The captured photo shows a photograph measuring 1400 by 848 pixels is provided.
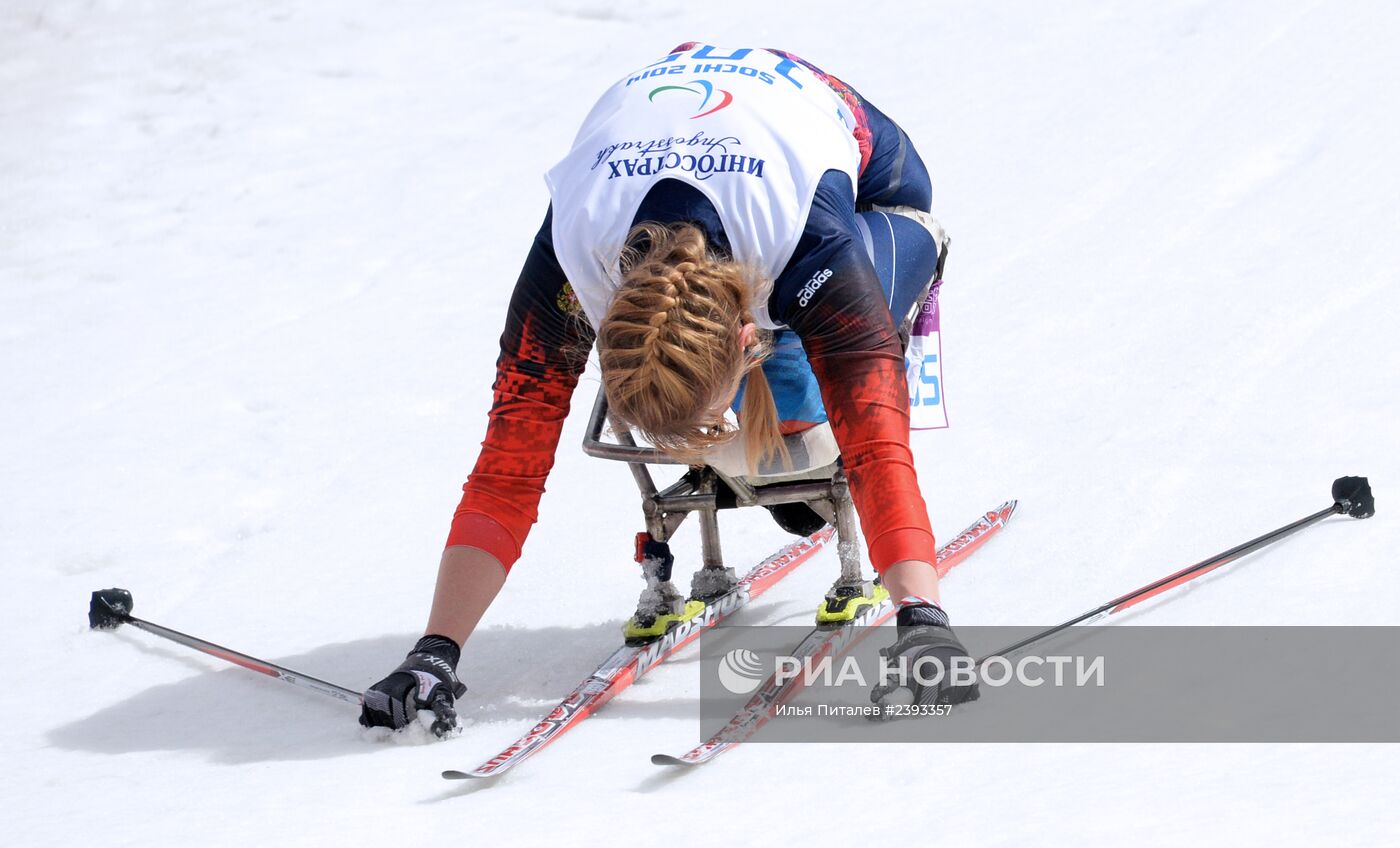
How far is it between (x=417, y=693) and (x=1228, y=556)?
1.87 m

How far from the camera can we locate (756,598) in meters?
3.94

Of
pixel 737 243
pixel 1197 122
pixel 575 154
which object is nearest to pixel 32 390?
pixel 575 154

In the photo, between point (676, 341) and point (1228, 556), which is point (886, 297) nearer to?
point (676, 341)

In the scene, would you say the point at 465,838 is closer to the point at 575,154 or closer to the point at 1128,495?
the point at 575,154

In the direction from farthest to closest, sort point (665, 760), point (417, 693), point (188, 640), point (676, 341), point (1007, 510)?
point (1007, 510) < point (188, 640) < point (417, 693) < point (665, 760) < point (676, 341)

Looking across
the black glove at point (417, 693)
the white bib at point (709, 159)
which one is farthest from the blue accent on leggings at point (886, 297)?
the black glove at point (417, 693)

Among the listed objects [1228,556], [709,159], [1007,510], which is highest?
[709,159]

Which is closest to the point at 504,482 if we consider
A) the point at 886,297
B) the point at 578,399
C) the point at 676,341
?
the point at 676,341

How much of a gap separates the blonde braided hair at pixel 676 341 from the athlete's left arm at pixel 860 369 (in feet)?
0.52

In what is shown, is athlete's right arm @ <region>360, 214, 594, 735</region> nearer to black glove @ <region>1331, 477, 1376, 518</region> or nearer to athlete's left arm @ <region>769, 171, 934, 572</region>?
athlete's left arm @ <region>769, 171, 934, 572</region>

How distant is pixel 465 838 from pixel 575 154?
1.33 m

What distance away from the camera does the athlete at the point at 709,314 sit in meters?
2.66

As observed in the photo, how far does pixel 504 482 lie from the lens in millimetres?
3164

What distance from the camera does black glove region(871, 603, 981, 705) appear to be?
2826mm
